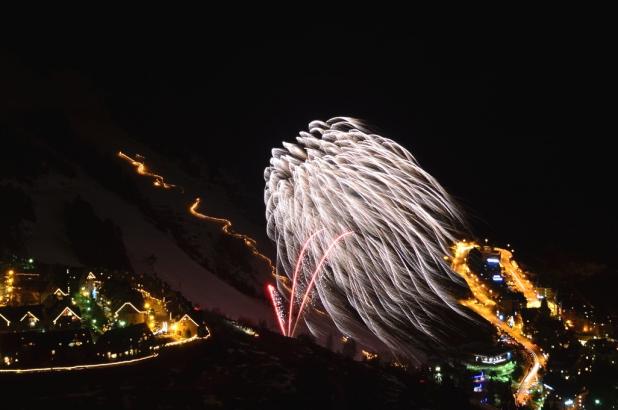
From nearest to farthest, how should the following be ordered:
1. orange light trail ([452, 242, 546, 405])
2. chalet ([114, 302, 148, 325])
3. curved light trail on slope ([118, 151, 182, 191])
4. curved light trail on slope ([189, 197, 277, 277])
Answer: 1. chalet ([114, 302, 148, 325])
2. orange light trail ([452, 242, 546, 405])
3. curved light trail on slope ([189, 197, 277, 277])
4. curved light trail on slope ([118, 151, 182, 191])

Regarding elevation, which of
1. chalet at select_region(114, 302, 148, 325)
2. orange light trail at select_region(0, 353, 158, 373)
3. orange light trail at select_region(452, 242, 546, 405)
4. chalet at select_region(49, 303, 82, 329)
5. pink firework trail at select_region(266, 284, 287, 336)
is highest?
orange light trail at select_region(452, 242, 546, 405)

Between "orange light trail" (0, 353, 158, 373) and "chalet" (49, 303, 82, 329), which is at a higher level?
"chalet" (49, 303, 82, 329)

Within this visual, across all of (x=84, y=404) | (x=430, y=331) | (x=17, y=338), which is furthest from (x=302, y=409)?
(x=430, y=331)

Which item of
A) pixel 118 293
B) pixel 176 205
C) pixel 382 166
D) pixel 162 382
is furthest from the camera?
pixel 176 205

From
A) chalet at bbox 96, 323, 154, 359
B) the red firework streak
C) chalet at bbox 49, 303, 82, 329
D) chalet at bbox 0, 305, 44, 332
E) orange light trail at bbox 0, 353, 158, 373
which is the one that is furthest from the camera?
the red firework streak

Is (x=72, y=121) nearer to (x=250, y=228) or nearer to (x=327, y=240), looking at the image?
(x=250, y=228)

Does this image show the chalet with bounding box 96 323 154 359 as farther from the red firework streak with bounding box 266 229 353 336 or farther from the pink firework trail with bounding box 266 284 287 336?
the pink firework trail with bounding box 266 284 287 336

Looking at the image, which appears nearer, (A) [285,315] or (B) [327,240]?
(B) [327,240]

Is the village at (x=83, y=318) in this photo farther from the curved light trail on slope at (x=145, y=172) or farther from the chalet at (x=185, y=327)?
the curved light trail on slope at (x=145, y=172)

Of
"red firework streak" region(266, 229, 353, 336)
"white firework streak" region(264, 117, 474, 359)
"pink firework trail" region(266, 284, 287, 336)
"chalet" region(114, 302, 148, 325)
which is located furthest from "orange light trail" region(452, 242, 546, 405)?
"chalet" region(114, 302, 148, 325)

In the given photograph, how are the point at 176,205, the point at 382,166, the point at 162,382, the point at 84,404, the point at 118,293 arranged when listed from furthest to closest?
the point at 176,205, the point at 382,166, the point at 118,293, the point at 162,382, the point at 84,404

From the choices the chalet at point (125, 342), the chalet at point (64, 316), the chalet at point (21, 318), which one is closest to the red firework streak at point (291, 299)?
the chalet at point (125, 342)
